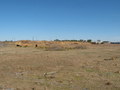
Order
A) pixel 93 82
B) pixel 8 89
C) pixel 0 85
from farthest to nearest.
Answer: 1. pixel 93 82
2. pixel 0 85
3. pixel 8 89

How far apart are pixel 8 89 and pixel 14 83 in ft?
4.36

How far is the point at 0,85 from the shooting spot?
33.2 feet

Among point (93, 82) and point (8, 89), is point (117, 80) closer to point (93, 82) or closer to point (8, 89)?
point (93, 82)

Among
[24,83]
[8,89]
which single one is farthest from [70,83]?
[8,89]

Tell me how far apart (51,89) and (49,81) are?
183 cm

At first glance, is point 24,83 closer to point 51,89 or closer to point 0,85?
point 0,85

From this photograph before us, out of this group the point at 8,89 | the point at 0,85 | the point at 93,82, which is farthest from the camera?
the point at 93,82

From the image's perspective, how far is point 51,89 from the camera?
9.41 m

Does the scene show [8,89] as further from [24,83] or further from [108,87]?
[108,87]

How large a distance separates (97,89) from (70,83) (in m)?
1.85

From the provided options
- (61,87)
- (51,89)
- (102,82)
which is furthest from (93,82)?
(51,89)

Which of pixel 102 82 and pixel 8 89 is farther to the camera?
pixel 102 82

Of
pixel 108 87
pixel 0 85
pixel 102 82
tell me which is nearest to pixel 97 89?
pixel 108 87

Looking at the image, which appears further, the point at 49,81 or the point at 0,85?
the point at 49,81
